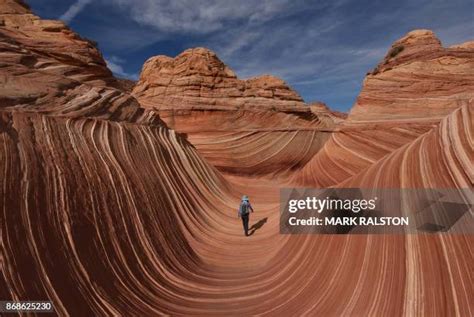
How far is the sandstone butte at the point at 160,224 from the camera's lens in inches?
143

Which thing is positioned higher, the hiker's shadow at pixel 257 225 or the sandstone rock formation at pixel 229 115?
the sandstone rock formation at pixel 229 115

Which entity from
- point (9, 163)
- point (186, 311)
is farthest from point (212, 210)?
point (9, 163)

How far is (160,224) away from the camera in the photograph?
691cm

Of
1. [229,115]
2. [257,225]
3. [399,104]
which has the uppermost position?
[229,115]

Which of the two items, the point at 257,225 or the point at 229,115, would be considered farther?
the point at 229,115

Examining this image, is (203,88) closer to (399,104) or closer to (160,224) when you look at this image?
(399,104)

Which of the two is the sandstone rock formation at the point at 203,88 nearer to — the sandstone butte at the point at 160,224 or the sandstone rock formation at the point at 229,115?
the sandstone rock formation at the point at 229,115

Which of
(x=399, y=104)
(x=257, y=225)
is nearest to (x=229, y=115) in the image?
(x=399, y=104)

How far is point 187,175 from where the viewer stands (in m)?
10.7

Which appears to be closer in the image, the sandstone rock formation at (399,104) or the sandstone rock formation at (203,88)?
the sandstone rock formation at (399,104)

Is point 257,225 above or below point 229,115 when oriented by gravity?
below

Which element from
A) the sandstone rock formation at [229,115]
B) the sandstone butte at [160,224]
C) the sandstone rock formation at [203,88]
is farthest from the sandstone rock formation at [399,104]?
the sandstone rock formation at [203,88]

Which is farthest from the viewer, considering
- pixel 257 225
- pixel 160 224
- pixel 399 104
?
pixel 399 104

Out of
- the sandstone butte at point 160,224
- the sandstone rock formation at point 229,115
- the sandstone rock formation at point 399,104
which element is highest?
the sandstone rock formation at point 229,115
